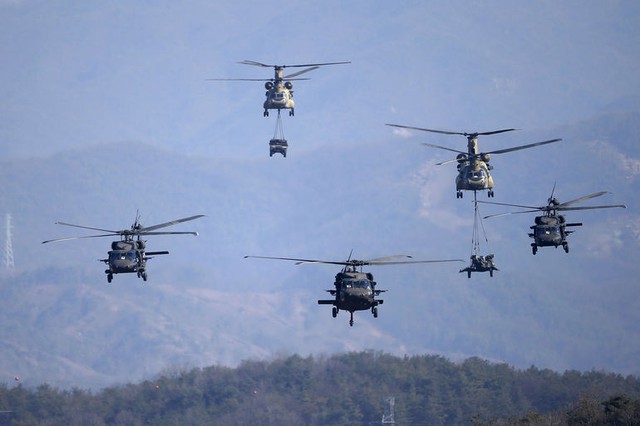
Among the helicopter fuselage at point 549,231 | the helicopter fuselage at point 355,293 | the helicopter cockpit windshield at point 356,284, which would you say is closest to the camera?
the helicopter fuselage at point 355,293

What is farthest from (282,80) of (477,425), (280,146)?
(477,425)

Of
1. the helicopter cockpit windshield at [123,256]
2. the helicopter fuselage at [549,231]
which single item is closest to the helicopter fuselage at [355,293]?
the helicopter cockpit windshield at [123,256]

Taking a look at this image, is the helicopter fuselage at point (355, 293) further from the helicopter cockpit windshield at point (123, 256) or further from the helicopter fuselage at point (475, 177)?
the helicopter fuselage at point (475, 177)

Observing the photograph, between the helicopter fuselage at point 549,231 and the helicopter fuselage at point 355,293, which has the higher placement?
the helicopter fuselage at point 549,231

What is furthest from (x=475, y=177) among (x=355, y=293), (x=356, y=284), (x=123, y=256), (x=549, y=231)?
(x=123, y=256)

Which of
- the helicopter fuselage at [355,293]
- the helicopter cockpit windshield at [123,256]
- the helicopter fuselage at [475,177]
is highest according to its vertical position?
the helicopter fuselage at [475,177]

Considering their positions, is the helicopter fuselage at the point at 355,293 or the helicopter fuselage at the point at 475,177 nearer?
the helicopter fuselage at the point at 355,293

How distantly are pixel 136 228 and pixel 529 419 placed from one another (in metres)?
47.3

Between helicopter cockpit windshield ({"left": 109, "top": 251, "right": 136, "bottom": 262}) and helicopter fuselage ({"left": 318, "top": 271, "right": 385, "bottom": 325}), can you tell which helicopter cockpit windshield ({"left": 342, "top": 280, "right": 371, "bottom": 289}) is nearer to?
helicopter fuselage ({"left": 318, "top": 271, "right": 385, "bottom": 325})

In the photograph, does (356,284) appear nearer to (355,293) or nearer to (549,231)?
(355,293)

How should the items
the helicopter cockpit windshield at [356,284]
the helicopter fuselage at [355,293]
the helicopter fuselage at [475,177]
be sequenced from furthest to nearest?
1. the helicopter fuselage at [475,177]
2. the helicopter cockpit windshield at [356,284]
3. the helicopter fuselage at [355,293]

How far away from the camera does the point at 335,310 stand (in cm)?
8769

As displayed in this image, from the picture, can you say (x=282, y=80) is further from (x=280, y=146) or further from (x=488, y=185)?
(x=488, y=185)

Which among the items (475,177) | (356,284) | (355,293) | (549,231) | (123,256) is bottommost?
(355,293)
